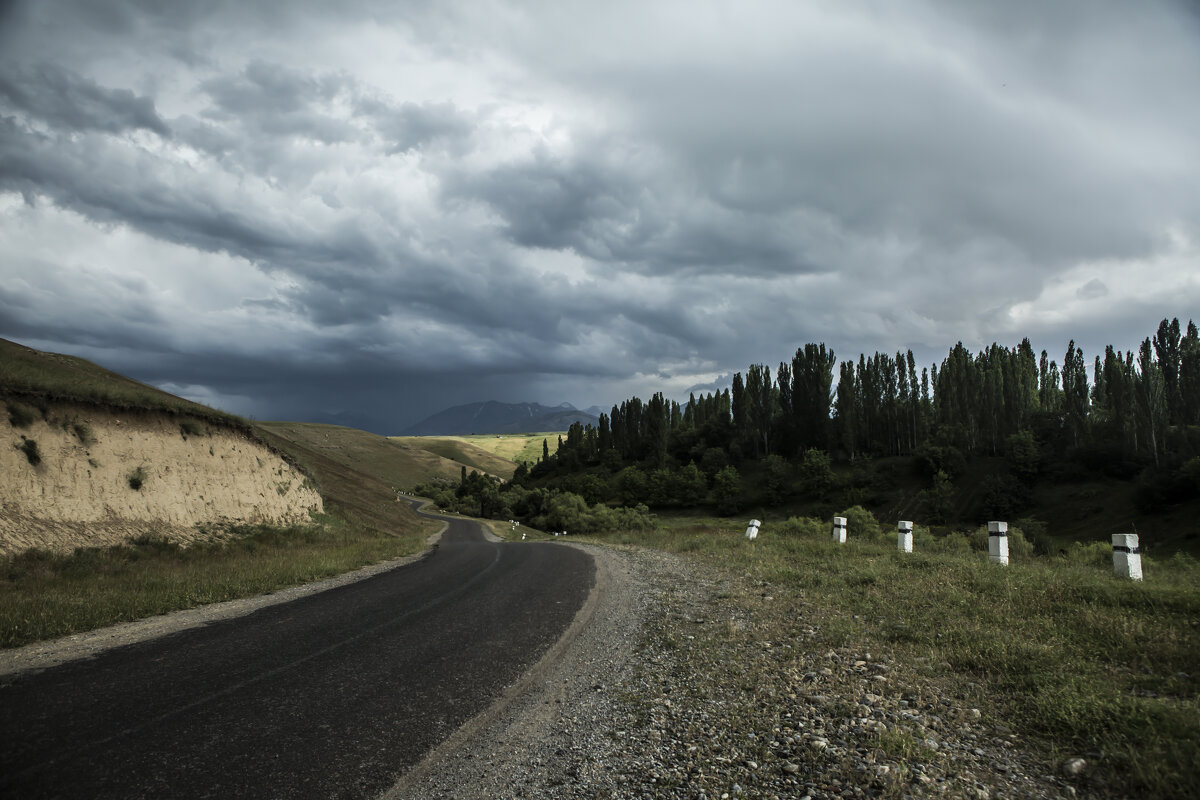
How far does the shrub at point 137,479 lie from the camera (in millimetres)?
19281

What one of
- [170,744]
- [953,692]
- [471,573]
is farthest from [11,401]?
[953,692]

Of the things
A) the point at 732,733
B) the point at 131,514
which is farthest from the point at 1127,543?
the point at 131,514

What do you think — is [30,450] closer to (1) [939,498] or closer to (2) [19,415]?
(2) [19,415]

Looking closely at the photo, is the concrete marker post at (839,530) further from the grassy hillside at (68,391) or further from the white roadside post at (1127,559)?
the grassy hillside at (68,391)

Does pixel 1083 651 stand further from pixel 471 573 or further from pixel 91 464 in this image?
pixel 91 464

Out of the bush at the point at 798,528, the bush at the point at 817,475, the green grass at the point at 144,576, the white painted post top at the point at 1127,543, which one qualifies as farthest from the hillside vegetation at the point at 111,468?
→ the bush at the point at 817,475

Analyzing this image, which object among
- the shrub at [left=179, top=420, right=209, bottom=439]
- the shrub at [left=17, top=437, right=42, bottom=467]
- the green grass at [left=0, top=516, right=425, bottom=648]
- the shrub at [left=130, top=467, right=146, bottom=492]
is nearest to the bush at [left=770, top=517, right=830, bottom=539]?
the green grass at [left=0, top=516, right=425, bottom=648]

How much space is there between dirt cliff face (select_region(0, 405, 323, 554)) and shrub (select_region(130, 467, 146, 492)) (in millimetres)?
38

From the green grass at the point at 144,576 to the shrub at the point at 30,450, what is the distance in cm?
330

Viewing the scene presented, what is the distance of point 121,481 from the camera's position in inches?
748

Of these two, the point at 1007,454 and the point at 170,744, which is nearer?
the point at 170,744

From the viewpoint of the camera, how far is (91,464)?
1834 centimetres

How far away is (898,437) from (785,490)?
2264cm

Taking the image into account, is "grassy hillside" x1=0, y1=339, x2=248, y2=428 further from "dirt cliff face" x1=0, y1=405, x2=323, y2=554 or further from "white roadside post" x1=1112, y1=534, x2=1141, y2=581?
"white roadside post" x1=1112, y1=534, x2=1141, y2=581
